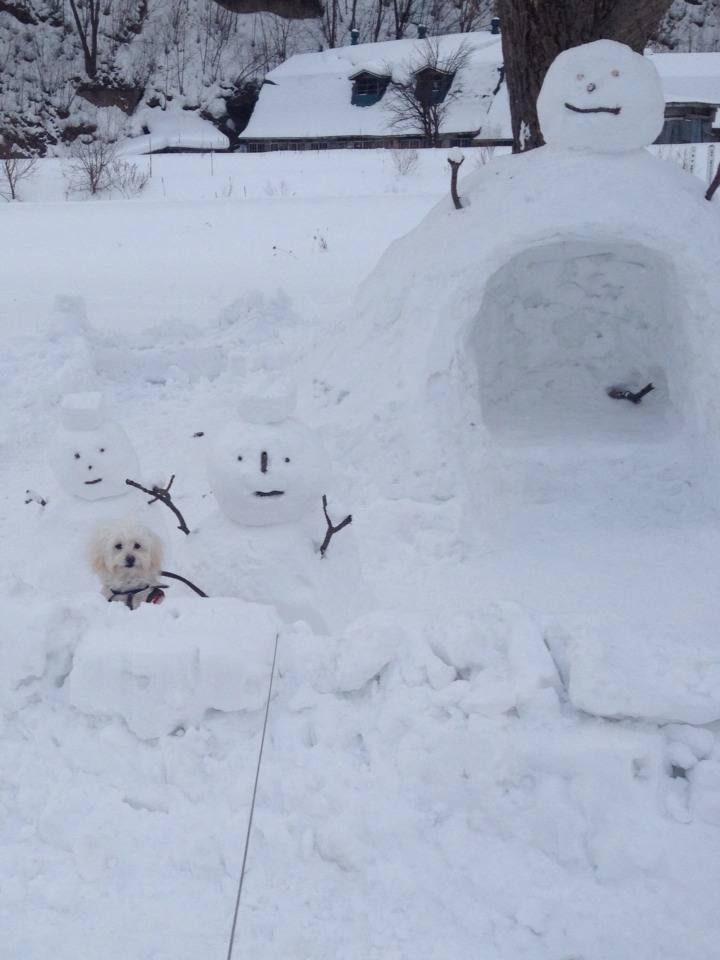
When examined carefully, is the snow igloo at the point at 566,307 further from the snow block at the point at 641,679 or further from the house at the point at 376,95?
the house at the point at 376,95

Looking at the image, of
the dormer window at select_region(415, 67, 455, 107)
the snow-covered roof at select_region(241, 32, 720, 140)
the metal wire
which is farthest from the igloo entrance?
the dormer window at select_region(415, 67, 455, 107)

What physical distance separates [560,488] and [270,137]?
63.0 feet

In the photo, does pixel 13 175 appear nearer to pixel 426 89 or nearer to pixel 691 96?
pixel 426 89

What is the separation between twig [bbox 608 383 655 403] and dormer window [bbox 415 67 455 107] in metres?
17.1

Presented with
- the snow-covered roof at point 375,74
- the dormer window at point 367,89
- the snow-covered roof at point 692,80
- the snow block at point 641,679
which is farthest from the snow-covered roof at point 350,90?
the snow block at point 641,679

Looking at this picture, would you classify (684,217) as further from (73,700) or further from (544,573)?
(73,700)

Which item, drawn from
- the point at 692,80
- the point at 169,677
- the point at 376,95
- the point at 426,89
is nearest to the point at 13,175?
the point at 426,89

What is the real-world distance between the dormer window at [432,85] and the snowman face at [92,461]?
1902 cm

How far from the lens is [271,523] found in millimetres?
3201

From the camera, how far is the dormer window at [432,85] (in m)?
20.2

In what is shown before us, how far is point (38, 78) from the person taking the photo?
76.0ft

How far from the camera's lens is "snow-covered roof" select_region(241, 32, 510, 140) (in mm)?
19875

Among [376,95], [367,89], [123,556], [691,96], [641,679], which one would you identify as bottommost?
[123,556]

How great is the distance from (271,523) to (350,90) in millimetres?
21465
